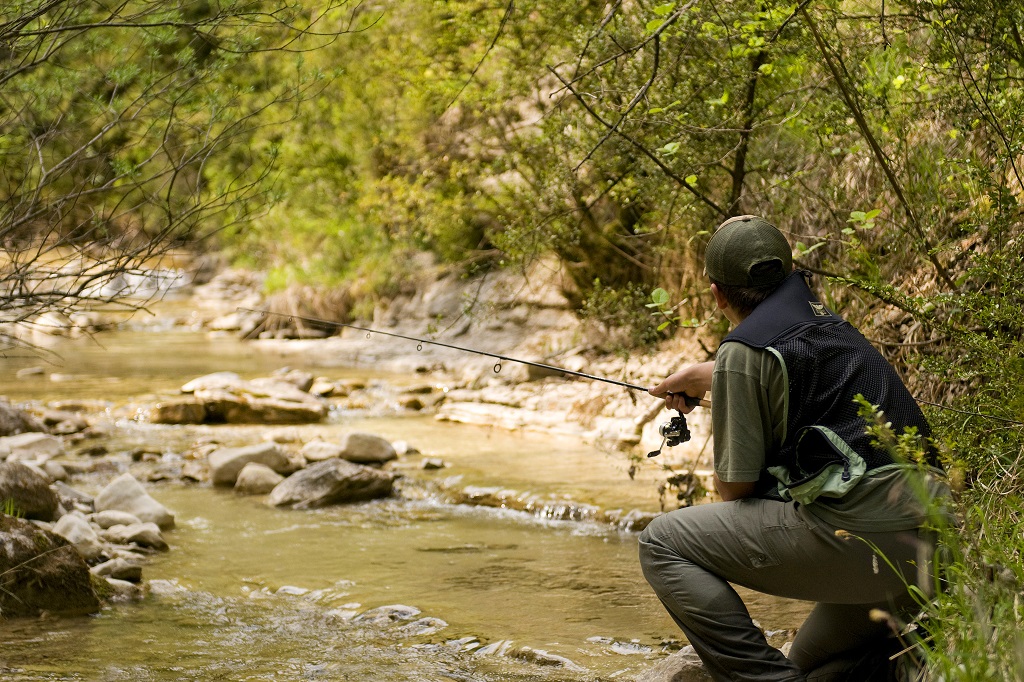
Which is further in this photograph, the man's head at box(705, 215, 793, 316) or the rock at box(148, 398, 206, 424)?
the rock at box(148, 398, 206, 424)

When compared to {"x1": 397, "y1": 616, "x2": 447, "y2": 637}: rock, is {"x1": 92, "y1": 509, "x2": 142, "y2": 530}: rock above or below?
above

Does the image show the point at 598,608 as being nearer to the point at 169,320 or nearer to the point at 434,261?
the point at 434,261

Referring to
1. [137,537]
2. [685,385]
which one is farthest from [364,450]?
[685,385]

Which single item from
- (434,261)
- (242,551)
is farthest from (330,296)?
(242,551)

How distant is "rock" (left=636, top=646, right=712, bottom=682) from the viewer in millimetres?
3430

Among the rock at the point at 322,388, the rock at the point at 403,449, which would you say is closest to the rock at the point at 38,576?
the rock at the point at 403,449

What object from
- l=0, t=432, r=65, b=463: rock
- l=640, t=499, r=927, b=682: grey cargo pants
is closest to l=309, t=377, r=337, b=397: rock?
l=0, t=432, r=65, b=463: rock

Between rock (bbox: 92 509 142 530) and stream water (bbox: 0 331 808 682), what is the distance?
0.30 meters

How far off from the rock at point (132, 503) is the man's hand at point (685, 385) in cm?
510

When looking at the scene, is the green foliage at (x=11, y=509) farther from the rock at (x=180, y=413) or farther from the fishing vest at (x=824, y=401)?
the rock at (x=180, y=413)

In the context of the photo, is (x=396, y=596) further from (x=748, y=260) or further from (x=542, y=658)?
(x=748, y=260)

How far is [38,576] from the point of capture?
490 cm

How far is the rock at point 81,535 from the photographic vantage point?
19.5 feet

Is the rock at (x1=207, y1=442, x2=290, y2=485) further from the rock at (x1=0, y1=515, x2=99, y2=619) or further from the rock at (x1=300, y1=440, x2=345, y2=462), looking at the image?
the rock at (x1=0, y1=515, x2=99, y2=619)
